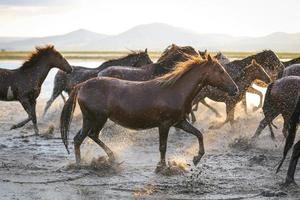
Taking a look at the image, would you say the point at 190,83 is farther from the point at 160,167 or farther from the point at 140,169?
the point at 140,169

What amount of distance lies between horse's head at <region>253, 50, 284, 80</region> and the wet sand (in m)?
2.28

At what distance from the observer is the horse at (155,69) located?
11.4m

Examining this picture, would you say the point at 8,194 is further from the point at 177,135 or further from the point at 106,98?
the point at 177,135

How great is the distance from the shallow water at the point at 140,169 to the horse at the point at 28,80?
64 cm

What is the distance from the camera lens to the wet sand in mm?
7000

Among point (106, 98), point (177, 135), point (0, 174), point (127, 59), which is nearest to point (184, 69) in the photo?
point (106, 98)

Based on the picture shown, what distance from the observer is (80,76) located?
14.7 metres

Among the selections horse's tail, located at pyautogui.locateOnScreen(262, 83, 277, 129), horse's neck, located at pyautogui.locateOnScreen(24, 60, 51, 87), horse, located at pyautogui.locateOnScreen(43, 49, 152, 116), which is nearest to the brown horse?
horse's tail, located at pyautogui.locateOnScreen(262, 83, 277, 129)

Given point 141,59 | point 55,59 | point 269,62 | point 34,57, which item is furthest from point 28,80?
point 269,62

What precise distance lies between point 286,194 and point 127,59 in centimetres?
776

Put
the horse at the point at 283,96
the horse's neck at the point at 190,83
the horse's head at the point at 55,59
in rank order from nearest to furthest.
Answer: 1. the horse's neck at the point at 190,83
2. the horse at the point at 283,96
3. the horse's head at the point at 55,59

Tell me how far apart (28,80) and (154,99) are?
4934 millimetres

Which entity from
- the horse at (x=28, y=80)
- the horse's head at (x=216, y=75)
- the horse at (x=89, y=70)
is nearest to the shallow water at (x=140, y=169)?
the horse at (x=28, y=80)

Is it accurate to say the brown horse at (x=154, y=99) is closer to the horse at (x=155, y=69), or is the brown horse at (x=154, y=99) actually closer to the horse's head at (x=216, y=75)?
the horse's head at (x=216, y=75)
